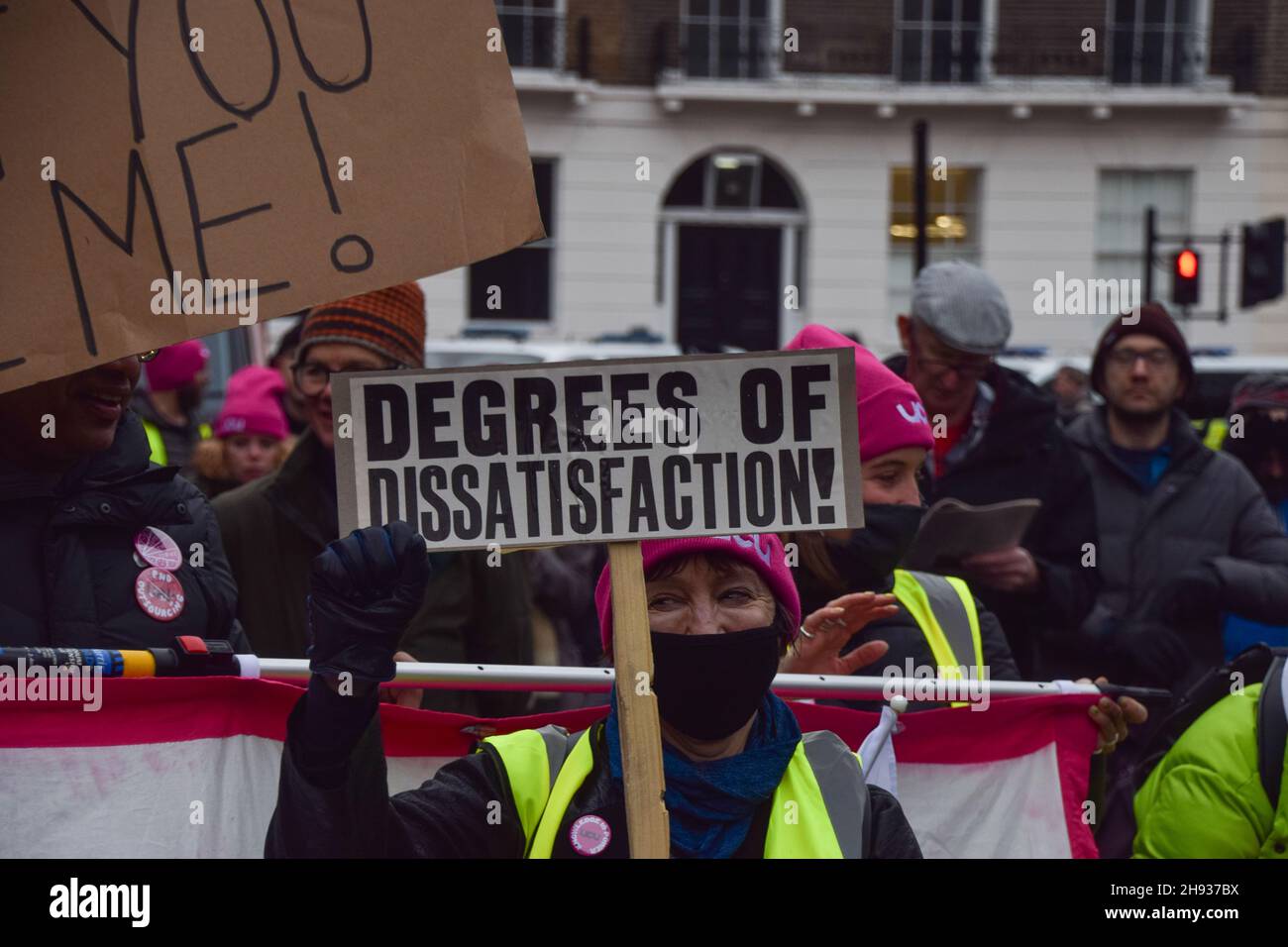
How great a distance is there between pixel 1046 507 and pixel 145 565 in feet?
8.99

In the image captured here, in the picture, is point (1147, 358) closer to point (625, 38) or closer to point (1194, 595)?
point (1194, 595)

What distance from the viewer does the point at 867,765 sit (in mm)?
3029

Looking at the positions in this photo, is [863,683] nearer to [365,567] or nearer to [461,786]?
[461,786]

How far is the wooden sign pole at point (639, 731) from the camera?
2.33 meters

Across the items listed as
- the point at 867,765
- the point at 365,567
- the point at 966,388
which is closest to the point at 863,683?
the point at 867,765

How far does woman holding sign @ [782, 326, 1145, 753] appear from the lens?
10.7 ft

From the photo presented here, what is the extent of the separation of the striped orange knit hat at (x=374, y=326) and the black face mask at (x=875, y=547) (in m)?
1.34

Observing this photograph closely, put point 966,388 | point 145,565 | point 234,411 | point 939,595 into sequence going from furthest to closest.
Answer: point 234,411
point 966,388
point 939,595
point 145,565

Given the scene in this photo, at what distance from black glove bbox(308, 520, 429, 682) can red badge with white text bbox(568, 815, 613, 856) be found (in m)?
0.40

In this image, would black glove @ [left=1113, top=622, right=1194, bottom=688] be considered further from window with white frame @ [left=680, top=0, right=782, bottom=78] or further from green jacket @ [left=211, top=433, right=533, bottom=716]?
window with white frame @ [left=680, top=0, right=782, bottom=78]

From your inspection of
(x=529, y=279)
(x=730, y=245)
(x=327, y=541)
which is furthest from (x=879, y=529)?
(x=730, y=245)

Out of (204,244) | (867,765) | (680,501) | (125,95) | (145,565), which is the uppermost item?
(125,95)

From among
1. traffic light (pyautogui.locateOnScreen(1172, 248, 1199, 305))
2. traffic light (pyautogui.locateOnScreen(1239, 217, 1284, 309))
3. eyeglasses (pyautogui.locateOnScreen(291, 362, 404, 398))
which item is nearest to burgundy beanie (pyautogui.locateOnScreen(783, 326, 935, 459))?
eyeglasses (pyautogui.locateOnScreen(291, 362, 404, 398))

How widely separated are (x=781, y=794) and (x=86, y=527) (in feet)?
3.95
